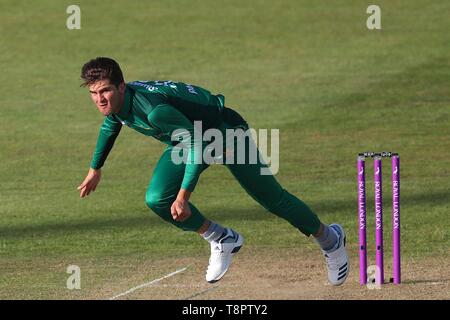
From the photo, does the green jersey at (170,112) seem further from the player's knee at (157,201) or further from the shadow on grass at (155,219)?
the shadow on grass at (155,219)

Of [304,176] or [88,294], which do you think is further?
[304,176]

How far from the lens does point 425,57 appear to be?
2625 centimetres

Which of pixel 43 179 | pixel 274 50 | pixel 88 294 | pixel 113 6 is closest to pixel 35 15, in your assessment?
pixel 113 6

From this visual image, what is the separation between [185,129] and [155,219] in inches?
206

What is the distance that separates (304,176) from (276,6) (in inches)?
486

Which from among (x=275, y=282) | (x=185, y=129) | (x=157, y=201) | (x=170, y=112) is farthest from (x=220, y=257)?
(x=170, y=112)

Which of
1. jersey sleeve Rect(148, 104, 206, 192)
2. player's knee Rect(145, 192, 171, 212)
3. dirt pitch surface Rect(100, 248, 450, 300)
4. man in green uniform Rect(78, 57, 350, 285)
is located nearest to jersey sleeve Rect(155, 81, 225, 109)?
man in green uniform Rect(78, 57, 350, 285)

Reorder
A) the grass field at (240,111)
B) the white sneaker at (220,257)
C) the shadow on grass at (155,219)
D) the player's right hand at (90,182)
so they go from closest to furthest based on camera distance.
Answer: the player's right hand at (90,182) < the white sneaker at (220,257) < the grass field at (240,111) < the shadow on grass at (155,219)

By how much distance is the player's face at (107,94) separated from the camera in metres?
10.5

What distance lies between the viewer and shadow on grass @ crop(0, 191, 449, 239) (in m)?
15.0

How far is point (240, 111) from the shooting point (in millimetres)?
22625

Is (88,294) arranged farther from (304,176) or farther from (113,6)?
(113,6)

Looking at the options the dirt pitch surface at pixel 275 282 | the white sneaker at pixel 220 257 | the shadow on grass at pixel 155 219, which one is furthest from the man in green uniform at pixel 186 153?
the shadow on grass at pixel 155 219

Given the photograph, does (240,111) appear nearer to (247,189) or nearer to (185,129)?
(247,189)
